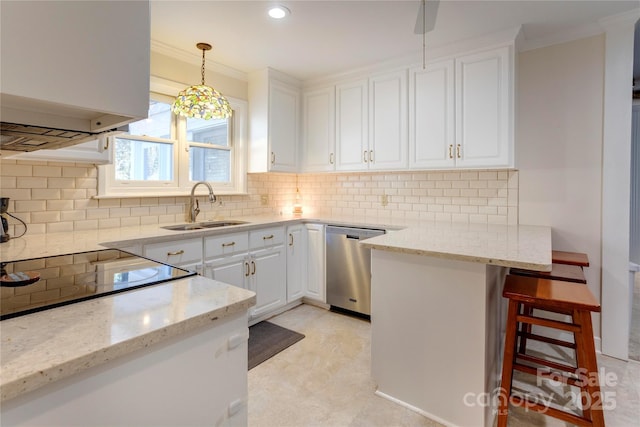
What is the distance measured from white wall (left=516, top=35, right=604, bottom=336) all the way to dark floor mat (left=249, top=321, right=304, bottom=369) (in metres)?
2.18

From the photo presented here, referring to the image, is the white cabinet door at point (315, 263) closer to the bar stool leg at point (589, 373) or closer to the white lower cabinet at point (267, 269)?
the white lower cabinet at point (267, 269)

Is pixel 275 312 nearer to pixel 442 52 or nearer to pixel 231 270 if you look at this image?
pixel 231 270

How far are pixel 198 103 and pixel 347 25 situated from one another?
129 cm

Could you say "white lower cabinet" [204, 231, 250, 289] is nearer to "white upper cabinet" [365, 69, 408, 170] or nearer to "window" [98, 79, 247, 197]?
"window" [98, 79, 247, 197]

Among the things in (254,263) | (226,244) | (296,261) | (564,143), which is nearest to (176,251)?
(226,244)

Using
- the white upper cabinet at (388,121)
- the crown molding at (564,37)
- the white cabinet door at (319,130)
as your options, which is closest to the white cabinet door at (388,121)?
the white upper cabinet at (388,121)

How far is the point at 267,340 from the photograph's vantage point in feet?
8.71

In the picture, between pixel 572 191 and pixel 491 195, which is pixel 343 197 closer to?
pixel 491 195

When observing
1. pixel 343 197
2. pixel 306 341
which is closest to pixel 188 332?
Answer: pixel 306 341

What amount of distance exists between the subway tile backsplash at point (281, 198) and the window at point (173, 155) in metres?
0.10

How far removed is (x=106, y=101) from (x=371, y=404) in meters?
1.92

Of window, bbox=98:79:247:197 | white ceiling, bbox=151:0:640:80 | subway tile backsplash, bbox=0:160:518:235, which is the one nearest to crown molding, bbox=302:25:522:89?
white ceiling, bbox=151:0:640:80

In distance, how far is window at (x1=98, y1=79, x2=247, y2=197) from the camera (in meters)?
2.65

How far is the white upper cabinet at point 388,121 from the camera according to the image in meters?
3.05
